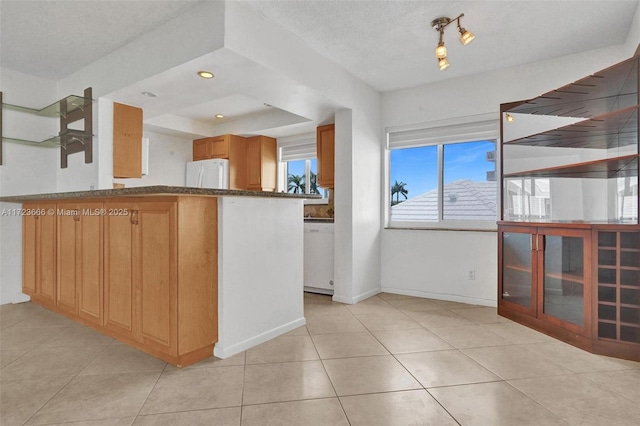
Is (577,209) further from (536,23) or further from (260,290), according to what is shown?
(260,290)

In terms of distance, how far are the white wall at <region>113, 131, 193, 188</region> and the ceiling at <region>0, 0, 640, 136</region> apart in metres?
1.53

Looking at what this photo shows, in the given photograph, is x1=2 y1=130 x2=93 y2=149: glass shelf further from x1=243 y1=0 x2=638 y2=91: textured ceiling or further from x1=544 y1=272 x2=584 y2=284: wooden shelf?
x1=544 y1=272 x2=584 y2=284: wooden shelf

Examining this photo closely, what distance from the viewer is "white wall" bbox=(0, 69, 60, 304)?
344cm

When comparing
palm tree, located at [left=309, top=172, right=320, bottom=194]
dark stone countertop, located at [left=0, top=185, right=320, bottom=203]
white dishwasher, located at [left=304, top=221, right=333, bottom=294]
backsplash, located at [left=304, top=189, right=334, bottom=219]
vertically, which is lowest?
white dishwasher, located at [left=304, top=221, right=333, bottom=294]

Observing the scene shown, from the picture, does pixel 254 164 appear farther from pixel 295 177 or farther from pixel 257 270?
pixel 257 270

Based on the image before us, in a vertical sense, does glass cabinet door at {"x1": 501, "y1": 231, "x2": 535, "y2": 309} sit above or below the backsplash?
below

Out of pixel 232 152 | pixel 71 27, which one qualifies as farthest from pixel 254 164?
pixel 71 27

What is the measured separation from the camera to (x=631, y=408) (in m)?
1.62

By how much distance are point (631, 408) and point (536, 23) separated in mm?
2570

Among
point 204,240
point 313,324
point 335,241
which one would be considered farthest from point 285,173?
point 204,240

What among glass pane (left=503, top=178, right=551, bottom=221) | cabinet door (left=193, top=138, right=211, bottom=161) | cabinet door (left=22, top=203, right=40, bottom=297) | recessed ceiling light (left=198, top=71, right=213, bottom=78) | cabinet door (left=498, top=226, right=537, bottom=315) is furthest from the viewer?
cabinet door (left=193, top=138, right=211, bottom=161)

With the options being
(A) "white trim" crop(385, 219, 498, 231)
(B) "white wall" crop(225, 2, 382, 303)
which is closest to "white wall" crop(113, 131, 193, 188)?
(B) "white wall" crop(225, 2, 382, 303)

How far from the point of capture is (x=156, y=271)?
6.70 ft

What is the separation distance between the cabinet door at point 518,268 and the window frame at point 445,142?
41 cm
